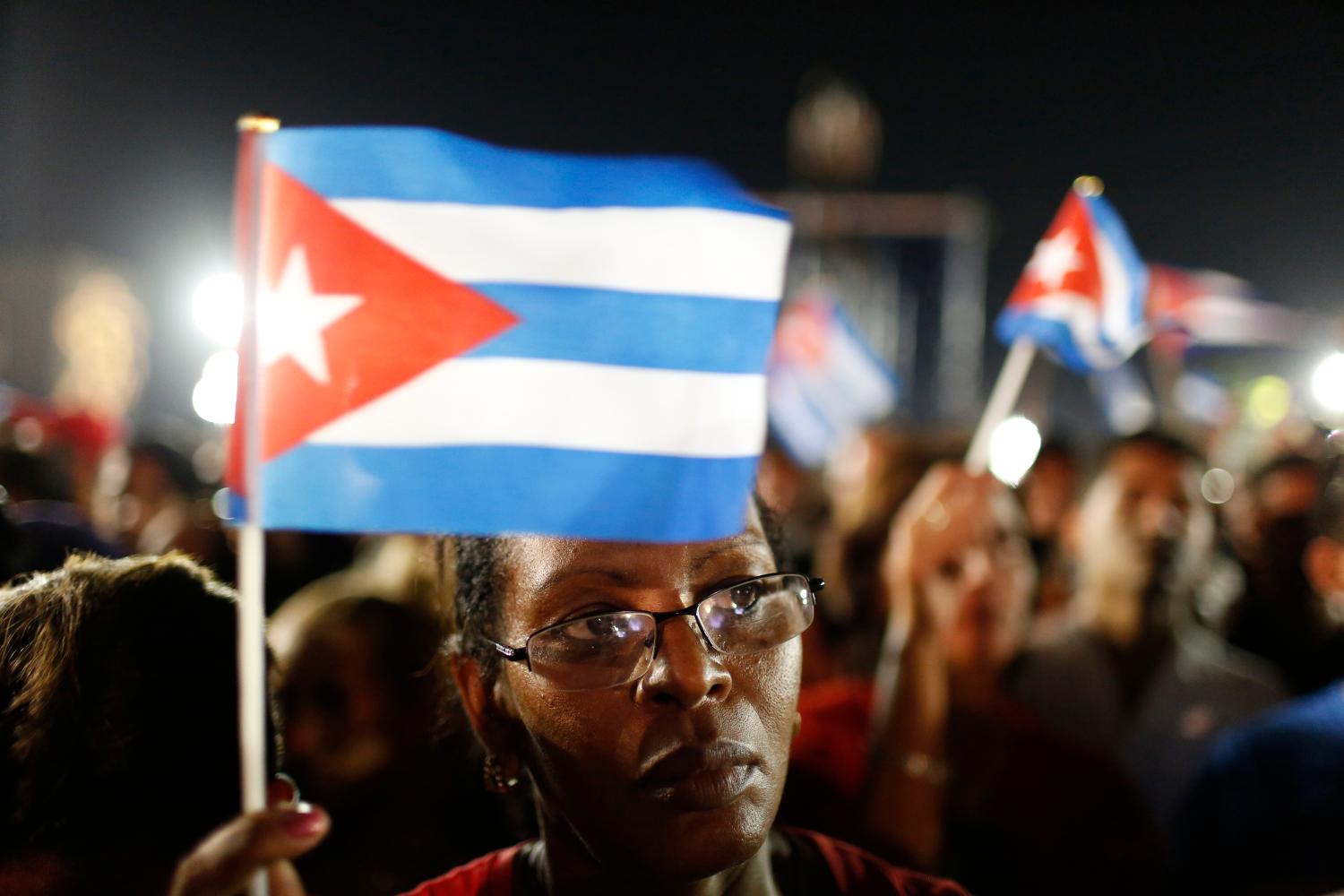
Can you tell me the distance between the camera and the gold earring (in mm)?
1640

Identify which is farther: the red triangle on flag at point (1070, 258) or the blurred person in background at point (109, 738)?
the red triangle on flag at point (1070, 258)

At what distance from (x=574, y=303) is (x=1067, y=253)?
2504 millimetres

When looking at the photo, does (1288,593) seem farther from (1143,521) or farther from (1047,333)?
(1047,333)

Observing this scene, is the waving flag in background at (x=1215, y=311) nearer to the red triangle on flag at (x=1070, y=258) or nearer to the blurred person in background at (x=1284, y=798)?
the red triangle on flag at (x=1070, y=258)

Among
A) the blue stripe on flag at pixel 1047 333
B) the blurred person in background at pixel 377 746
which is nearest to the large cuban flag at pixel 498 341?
the blurred person in background at pixel 377 746

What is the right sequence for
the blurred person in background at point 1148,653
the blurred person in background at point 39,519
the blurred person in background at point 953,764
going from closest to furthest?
the blurred person in background at point 953,764 → the blurred person in background at point 39,519 → the blurred person in background at point 1148,653

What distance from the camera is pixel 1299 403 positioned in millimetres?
7039

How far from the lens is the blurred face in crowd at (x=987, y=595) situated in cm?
306

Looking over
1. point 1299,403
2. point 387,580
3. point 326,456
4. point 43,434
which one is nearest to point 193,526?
point 387,580

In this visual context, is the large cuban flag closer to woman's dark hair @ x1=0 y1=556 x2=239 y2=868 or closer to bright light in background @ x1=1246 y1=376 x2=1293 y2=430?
woman's dark hair @ x1=0 y1=556 x2=239 y2=868

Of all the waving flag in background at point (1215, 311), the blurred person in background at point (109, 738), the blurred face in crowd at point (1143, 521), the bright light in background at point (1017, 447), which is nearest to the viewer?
the blurred person in background at point (109, 738)

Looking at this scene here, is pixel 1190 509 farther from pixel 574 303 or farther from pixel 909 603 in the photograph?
pixel 574 303

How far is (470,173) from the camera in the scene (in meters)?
1.66

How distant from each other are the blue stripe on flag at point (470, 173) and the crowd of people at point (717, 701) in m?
0.51
